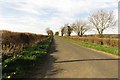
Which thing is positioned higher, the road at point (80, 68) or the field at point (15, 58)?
the field at point (15, 58)

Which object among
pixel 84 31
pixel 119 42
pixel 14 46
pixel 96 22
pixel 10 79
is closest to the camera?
pixel 10 79

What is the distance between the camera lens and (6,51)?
15547 millimetres

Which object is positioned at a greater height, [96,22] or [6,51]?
[96,22]

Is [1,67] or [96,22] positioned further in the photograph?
[96,22]

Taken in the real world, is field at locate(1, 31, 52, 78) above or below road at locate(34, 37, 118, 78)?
above

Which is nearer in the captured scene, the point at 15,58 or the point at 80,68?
the point at 80,68

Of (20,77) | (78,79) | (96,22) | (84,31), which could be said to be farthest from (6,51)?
(84,31)

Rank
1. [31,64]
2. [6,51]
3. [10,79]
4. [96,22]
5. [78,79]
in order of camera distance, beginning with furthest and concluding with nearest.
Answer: [96,22] → [6,51] → [31,64] → [78,79] → [10,79]

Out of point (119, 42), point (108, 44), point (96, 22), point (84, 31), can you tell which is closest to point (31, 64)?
point (119, 42)

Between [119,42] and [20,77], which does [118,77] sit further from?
[119,42]

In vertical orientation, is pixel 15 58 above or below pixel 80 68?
above

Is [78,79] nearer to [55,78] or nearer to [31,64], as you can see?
[55,78]

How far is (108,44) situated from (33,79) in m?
23.5

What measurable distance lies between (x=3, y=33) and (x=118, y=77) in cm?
1013
